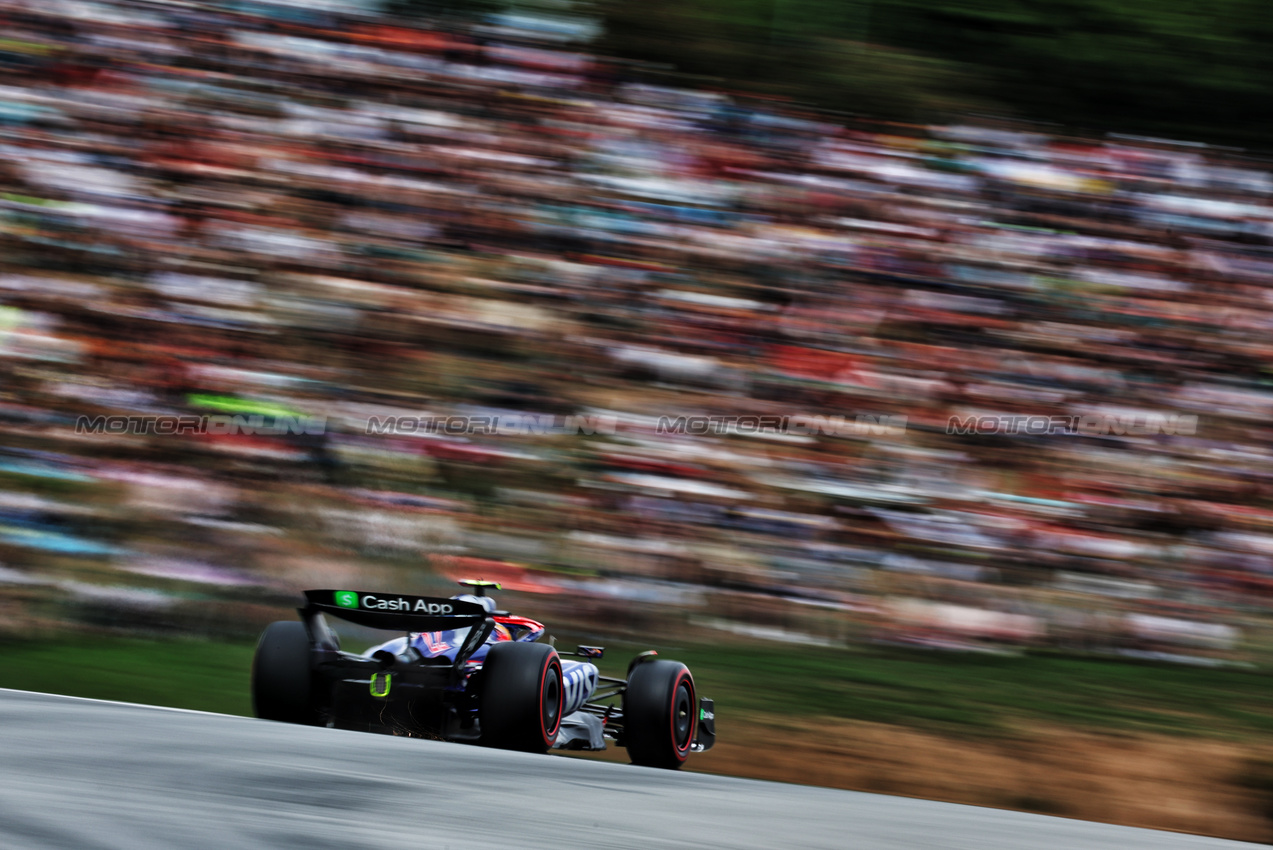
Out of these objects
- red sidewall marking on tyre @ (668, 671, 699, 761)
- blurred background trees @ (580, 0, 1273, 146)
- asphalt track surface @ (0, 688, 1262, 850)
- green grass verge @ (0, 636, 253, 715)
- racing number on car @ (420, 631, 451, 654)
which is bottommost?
green grass verge @ (0, 636, 253, 715)

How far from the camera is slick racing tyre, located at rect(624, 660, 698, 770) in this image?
3.83m

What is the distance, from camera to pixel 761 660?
5.04 meters

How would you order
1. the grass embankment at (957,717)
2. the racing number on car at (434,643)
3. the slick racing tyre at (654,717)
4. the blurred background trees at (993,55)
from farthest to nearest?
1. the blurred background trees at (993,55)
2. the grass embankment at (957,717)
3. the slick racing tyre at (654,717)
4. the racing number on car at (434,643)

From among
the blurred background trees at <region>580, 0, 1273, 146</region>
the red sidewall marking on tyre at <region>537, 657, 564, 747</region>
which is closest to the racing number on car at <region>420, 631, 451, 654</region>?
the red sidewall marking on tyre at <region>537, 657, 564, 747</region>

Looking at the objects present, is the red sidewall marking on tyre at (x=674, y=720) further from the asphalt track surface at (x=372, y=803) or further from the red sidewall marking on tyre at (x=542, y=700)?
the asphalt track surface at (x=372, y=803)

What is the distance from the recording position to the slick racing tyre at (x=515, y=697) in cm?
336

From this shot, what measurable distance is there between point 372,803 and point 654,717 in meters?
2.71

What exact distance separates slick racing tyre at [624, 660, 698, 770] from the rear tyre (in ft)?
3.00

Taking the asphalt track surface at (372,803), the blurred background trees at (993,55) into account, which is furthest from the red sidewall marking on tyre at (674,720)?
the blurred background trees at (993,55)

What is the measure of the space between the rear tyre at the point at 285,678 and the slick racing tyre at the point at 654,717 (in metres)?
0.92

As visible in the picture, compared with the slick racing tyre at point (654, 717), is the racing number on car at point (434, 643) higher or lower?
higher

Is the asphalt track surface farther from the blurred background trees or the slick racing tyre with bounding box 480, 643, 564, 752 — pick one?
the blurred background trees

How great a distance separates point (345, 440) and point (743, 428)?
1.82 m

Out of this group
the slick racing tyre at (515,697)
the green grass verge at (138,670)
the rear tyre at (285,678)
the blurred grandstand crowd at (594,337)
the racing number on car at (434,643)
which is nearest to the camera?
the slick racing tyre at (515,697)
